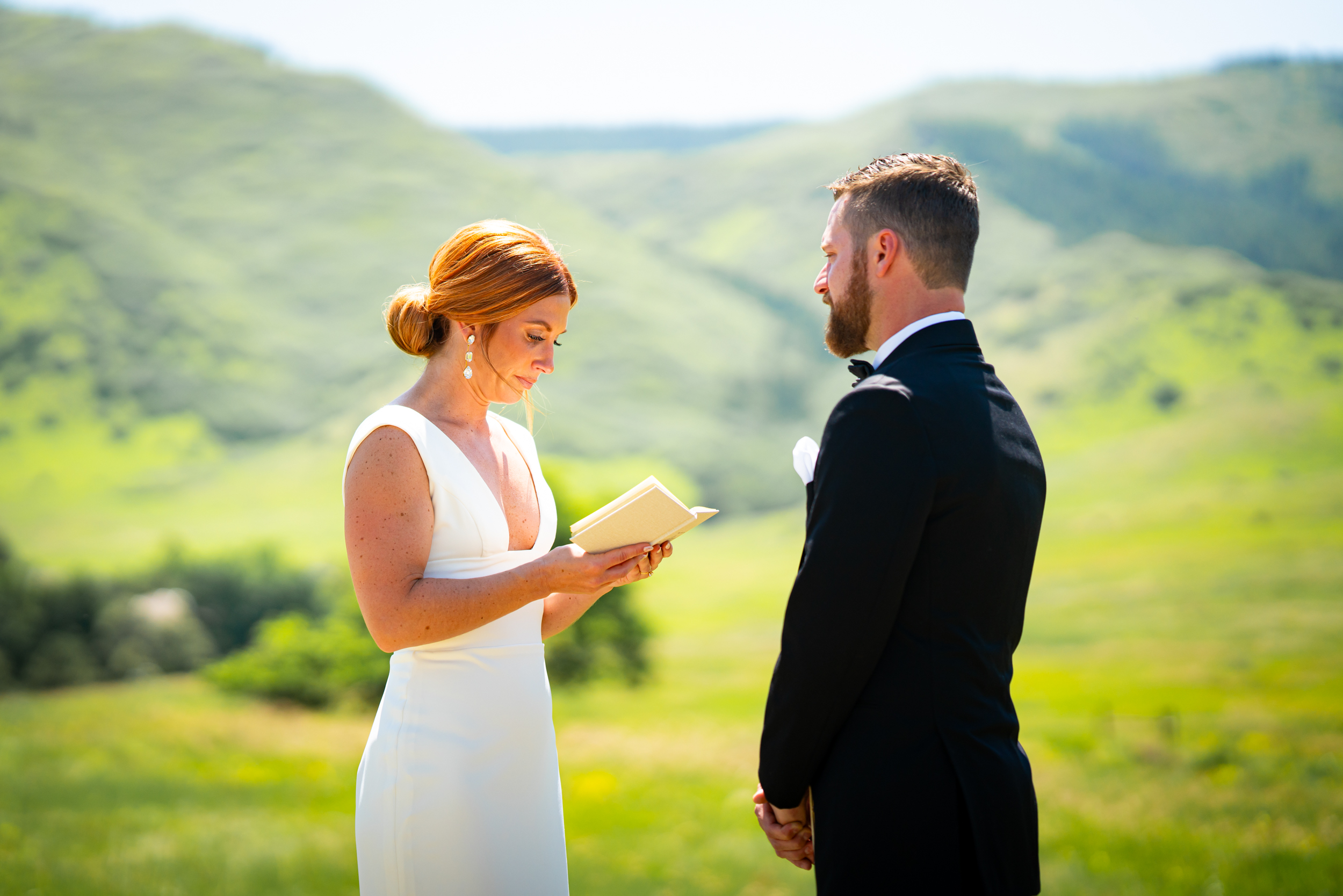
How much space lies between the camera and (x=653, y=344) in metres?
58.9

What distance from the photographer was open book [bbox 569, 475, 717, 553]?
8.24 feet

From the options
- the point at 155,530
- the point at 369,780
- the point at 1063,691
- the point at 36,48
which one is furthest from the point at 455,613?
the point at 36,48

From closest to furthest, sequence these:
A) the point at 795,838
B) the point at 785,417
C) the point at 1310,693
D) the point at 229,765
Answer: the point at 795,838, the point at 229,765, the point at 1310,693, the point at 785,417

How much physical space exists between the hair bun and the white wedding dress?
0.29 meters

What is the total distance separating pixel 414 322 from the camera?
2.89 metres

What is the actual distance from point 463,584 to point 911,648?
1.30 metres

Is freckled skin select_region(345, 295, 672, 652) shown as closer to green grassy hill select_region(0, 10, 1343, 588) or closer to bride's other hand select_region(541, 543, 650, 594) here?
bride's other hand select_region(541, 543, 650, 594)

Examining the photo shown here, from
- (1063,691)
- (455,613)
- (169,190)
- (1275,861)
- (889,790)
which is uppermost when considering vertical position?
(169,190)

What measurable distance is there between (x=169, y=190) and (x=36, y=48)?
25441 millimetres

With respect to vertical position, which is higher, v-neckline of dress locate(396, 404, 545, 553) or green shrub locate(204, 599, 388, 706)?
v-neckline of dress locate(396, 404, 545, 553)

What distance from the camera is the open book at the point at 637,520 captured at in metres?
2.51

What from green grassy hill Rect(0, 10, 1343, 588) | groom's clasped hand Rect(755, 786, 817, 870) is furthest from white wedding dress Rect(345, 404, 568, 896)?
green grassy hill Rect(0, 10, 1343, 588)

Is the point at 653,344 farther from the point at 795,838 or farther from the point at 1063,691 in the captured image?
the point at 795,838

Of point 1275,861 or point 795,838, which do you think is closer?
point 795,838
